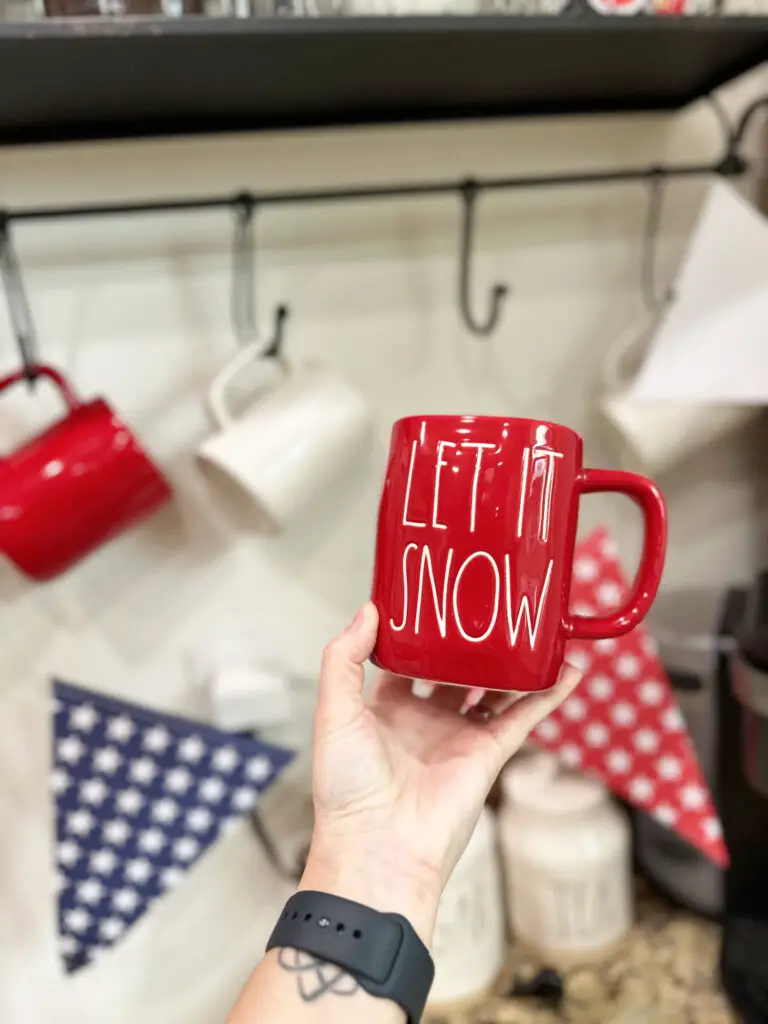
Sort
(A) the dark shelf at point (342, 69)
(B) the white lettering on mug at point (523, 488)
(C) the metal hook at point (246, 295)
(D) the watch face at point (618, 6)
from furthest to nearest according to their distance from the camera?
1. (C) the metal hook at point (246, 295)
2. (D) the watch face at point (618, 6)
3. (A) the dark shelf at point (342, 69)
4. (B) the white lettering on mug at point (523, 488)

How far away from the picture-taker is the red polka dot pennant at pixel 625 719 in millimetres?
926

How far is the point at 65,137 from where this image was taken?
2.72 feet

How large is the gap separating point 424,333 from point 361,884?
0.61 metres

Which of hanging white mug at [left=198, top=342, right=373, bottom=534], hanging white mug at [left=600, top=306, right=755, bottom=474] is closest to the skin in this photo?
hanging white mug at [left=198, top=342, right=373, bottom=534]

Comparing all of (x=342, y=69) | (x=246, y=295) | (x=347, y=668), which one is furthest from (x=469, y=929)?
(x=342, y=69)

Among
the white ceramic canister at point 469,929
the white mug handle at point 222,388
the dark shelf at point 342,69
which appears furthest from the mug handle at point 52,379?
the white ceramic canister at point 469,929

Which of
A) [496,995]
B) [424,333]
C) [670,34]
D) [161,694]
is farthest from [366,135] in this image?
[496,995]

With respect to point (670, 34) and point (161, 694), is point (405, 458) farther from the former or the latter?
point (161, 694)

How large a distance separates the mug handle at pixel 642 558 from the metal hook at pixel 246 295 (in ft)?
1.44

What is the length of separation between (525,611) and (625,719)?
19.2 inches

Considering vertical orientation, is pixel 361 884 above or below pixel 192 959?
above

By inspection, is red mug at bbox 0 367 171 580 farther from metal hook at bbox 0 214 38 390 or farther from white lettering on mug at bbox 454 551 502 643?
white lettering on mug at bbox 454 551 502 643

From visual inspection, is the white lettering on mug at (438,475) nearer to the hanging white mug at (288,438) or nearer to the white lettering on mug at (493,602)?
the white lettering on mug at (493,602)

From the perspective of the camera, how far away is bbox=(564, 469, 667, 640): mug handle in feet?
1.81
